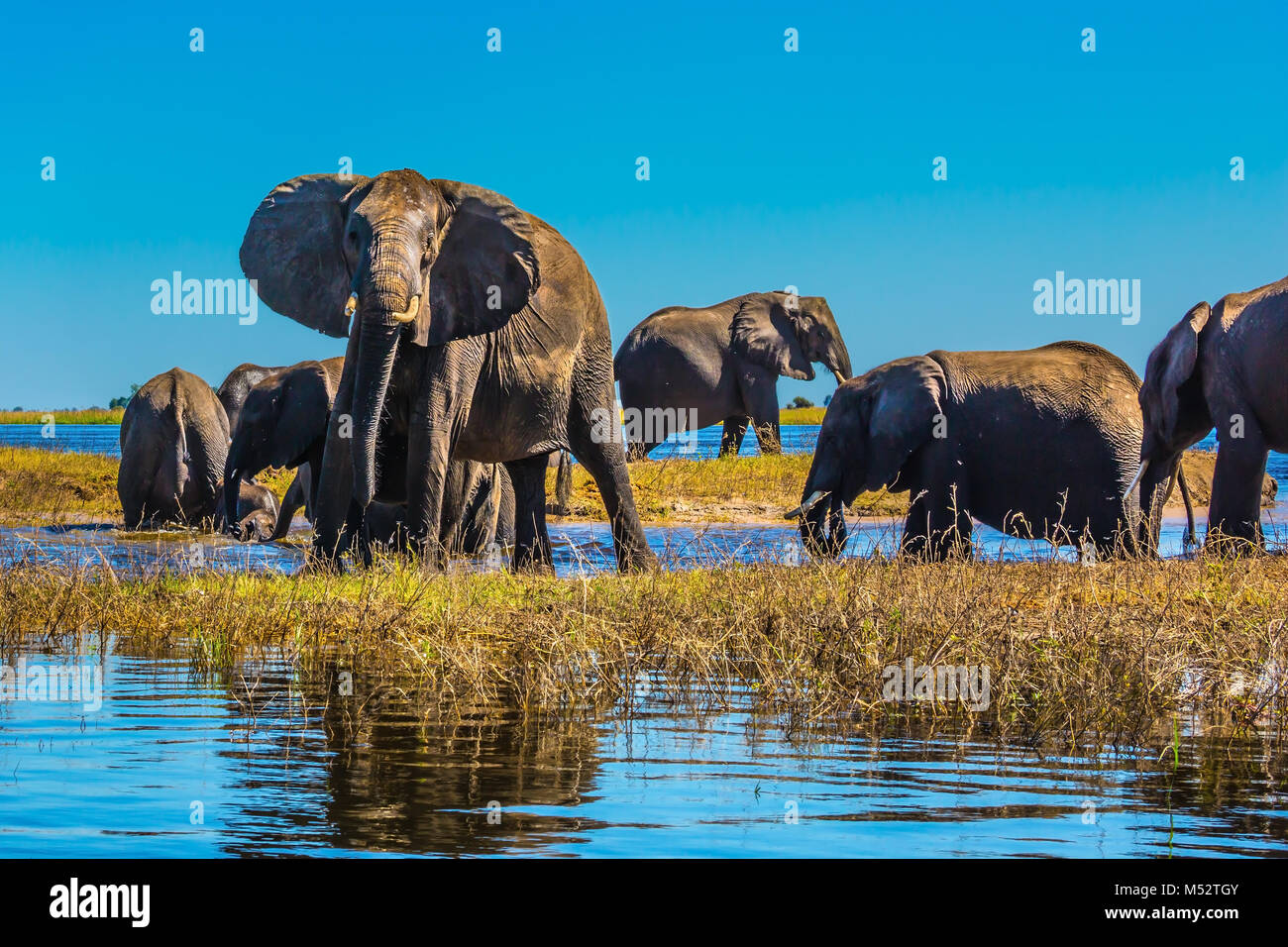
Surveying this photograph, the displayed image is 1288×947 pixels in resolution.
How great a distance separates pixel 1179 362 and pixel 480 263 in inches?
228

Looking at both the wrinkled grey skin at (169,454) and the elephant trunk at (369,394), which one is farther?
the wrinkled grey skin at (169,454)

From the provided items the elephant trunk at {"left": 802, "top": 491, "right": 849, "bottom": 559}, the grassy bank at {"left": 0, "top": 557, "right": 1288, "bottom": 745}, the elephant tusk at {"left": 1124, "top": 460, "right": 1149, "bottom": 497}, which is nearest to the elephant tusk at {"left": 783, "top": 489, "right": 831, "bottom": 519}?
the elephant trunk at {"left": 802, "top": 491, "right": 849, "bottom": 559}

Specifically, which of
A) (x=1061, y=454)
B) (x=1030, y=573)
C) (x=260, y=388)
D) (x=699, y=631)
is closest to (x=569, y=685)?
(x=699, y=631)

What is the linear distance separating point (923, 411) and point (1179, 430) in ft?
6.75

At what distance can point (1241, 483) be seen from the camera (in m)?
12.3

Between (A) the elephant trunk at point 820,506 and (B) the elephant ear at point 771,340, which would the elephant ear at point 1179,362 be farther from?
(B) the elephant ear at point 771,340

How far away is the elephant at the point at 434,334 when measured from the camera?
9891 millimetres

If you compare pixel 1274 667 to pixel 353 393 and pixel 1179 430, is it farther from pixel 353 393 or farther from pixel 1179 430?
pixel 1179 430

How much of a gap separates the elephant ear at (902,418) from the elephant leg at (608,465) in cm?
219

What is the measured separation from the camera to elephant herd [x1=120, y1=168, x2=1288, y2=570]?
1029 cm

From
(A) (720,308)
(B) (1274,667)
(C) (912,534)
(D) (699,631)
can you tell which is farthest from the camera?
(A) (720,308)

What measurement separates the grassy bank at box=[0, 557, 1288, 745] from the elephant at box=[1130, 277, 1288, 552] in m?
3.29

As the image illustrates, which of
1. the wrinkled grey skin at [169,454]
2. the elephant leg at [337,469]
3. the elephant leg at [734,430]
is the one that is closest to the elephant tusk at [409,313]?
the elephant leg at [337,469]
